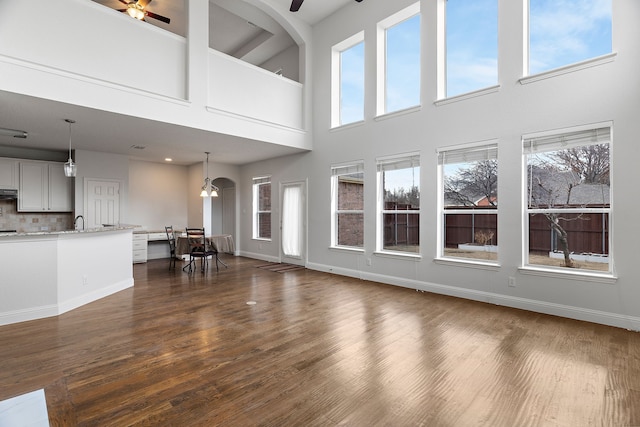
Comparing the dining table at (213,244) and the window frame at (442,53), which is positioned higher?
the window frame at (442,53)

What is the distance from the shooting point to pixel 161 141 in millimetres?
6223

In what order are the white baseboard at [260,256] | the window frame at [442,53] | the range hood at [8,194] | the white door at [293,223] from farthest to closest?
the white baseboard at [260,256], the white door at [293,223], the range hood at [8,194], the window frame at [442,53]

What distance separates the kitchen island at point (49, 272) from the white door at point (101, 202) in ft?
9.88

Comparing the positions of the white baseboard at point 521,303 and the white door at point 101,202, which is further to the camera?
the white door at point 101,202

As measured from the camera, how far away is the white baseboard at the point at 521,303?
361cm

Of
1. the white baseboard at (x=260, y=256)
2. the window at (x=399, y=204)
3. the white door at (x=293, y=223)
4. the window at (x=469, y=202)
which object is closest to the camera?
the window at (x=469, y=202)

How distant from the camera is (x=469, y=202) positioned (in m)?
4.93

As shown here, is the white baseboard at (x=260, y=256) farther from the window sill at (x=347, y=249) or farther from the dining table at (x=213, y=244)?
the window sill at (x=347, y=249)

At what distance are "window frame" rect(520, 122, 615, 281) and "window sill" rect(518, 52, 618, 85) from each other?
711mm

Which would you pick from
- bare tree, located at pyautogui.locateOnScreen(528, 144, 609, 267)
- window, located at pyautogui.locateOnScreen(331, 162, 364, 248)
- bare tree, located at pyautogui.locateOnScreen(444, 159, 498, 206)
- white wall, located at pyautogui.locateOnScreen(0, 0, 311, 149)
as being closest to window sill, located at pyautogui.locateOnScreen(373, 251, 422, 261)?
window, located at pyautogui.locateOnScreen(331, 162, 364, 248)

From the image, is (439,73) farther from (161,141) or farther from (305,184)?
(161,141)

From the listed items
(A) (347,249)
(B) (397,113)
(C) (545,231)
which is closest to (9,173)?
(A) (347,249)

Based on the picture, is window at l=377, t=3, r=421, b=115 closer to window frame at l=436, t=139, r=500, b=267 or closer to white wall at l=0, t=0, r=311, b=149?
window frame at l=436, t=139, r=500, b=267

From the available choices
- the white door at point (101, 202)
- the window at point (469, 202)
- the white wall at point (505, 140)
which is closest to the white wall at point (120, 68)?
the white wall at point (505, 140)
